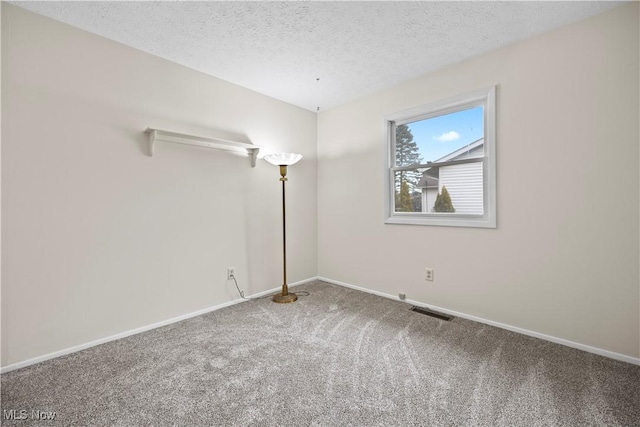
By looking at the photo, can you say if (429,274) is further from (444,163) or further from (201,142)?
(201,142)

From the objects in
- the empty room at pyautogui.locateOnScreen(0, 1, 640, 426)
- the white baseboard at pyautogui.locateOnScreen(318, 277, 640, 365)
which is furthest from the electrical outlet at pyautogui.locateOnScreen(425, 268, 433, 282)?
the white baseboard at pyautogui.locateOnScreen(318, 277, 640, 365)

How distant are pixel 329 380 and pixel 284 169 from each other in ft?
7.03

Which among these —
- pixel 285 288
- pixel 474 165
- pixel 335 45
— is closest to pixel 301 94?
pixel 335 45

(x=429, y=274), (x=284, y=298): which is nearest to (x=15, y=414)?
(x=284, y=298)

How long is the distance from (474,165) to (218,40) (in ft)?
8.07

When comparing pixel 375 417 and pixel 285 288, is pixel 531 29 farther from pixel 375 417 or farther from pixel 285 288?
pixel 285 288

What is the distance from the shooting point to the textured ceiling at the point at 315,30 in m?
1.92

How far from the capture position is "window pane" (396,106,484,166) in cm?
267

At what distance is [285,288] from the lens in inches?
125

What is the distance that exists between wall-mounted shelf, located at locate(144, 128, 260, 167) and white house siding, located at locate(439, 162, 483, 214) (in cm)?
201

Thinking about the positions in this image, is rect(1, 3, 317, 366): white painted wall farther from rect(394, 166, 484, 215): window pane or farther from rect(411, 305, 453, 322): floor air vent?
rect(411, 305, 453, 322): floor air vent

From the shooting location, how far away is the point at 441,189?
114 inches

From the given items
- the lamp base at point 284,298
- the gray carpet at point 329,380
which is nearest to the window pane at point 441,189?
the gray carpet at point 329,380

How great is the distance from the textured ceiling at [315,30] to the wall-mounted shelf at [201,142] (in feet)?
2.23
